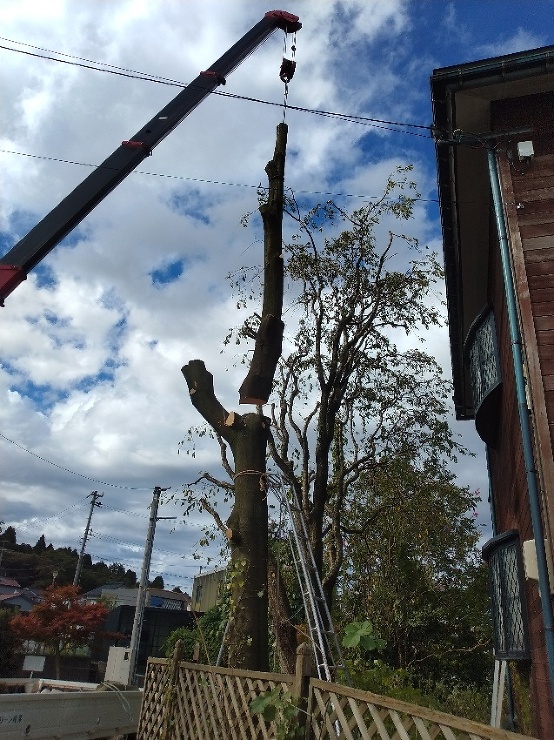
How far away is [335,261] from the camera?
511 inches

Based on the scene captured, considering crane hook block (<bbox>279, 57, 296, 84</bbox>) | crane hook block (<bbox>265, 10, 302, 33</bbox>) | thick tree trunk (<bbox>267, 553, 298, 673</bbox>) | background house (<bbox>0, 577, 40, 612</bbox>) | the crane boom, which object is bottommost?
thick tree trunk (<bbox>267, 553, 298, 673</bbox>)

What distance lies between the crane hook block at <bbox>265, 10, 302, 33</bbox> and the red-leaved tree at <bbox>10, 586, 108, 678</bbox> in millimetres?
29758

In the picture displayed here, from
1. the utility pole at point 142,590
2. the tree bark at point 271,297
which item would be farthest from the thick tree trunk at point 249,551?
the utility pole at point 142,590

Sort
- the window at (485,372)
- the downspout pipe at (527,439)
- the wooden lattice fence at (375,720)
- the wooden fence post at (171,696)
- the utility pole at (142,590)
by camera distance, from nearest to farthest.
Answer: the wooden lattice fence at (375,720)
the downspout pipe at (527,439)
the wooden fence post at (171,696)
the window at (485,372)
the utility pole at (142,590)

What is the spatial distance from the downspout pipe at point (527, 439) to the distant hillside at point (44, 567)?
70.7 meters

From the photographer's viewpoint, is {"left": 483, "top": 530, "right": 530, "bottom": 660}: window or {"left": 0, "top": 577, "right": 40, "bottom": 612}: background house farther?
{"left": 0, "top": 577, "right": 40, "bottom": 612}: background house

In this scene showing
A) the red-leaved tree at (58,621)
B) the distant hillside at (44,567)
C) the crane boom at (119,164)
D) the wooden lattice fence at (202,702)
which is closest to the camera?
the wooden lattice fence at (202,702)

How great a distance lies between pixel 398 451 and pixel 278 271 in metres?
6.99

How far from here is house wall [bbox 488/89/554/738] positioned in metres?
5.33

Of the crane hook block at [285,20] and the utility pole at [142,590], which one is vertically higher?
the crane hook block at [285,20]

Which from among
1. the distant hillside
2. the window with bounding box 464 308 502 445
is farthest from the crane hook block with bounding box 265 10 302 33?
the distant hillside

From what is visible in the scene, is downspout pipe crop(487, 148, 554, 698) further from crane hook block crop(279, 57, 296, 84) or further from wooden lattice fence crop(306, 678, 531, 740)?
crane hook block crop(279, 57, 296, 84)

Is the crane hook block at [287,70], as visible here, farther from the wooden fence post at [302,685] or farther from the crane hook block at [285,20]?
the wooden fence post at [302,685]

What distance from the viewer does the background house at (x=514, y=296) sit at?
17.5 feet
